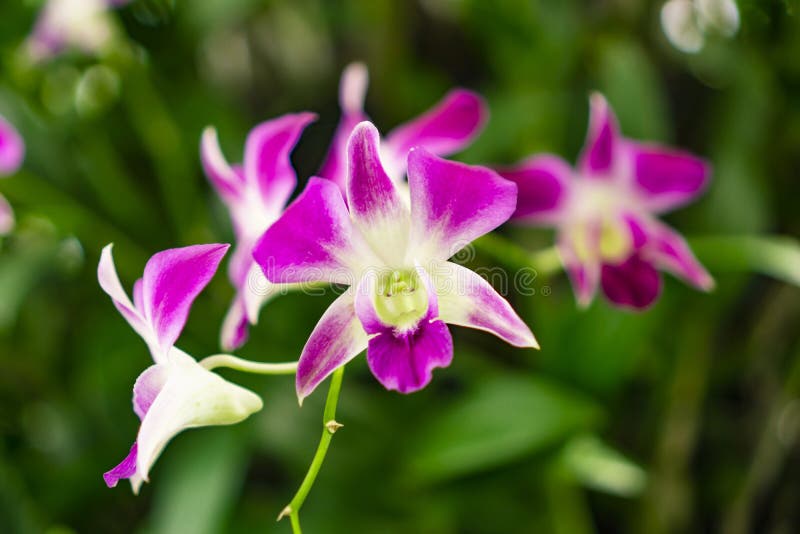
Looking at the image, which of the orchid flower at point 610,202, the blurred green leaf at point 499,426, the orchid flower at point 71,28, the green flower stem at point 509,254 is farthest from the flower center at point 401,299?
A: the orchid flower at point 71,28

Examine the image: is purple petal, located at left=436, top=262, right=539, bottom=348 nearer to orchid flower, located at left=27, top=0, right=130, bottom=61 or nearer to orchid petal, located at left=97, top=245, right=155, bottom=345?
orchid petal, located at left=97, top=245, right=155, bottom=345

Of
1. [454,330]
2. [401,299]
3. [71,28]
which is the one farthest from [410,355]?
[71,28]

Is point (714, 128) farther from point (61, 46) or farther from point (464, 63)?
point (61, 46)

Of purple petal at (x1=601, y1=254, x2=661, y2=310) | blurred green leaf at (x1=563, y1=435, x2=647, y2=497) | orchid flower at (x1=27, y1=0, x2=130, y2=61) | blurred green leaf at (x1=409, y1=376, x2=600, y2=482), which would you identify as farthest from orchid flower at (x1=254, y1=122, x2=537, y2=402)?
orchid flower at (x1=27, y1=0, x2=130, y2=61)

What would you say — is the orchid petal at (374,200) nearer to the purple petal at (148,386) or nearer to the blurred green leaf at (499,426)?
the purple petal at (148,386)

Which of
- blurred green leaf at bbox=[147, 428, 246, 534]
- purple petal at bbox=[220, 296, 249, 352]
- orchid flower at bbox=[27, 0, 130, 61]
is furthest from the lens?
orchid flower at bbox=[27, 0, 130, 61]

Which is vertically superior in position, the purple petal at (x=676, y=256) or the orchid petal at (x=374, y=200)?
the orchid petal at (x=374, y=200)

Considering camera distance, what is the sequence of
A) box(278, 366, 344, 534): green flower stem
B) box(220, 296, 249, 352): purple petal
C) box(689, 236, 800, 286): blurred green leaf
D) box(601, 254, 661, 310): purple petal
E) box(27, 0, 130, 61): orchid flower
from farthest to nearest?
1. box(27, 0, 130, 61): orchid flower
2. box(689, 236, 800, 286): blurred green leaf
3. box(601, 254, 661, 310): purple petal
4. box(220, 296, 249, 352): purple petal
5. box(278, 366, 344, 534): green flower stem
